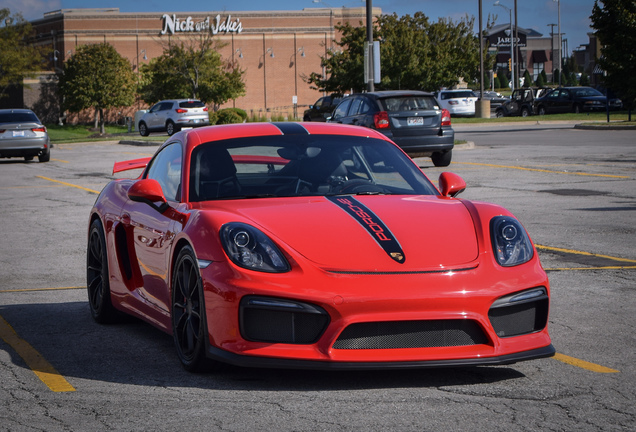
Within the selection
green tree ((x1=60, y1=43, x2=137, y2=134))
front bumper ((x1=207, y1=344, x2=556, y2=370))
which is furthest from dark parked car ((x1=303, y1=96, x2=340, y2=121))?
front bumper ((x1=207, y1=344, x2=556, y2=370))

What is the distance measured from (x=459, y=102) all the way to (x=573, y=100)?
9.50 metres

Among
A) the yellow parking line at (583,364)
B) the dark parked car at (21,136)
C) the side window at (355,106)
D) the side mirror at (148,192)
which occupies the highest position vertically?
the side window at (355,106)

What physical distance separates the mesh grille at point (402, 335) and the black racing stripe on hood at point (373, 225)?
1.11 ft

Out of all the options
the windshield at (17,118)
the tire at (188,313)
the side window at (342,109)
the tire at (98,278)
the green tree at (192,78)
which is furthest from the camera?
the green tree at (192,78)

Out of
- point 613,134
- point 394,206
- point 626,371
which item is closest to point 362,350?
point 394,206

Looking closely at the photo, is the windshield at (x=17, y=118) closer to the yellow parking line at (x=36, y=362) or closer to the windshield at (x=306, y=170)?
the yellow parking line at (x=36, y=362)

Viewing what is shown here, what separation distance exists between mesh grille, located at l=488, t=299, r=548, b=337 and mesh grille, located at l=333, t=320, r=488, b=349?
139mm

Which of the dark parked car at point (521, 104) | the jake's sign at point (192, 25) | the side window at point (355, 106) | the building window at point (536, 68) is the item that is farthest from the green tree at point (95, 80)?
the building window at point (536, 68)

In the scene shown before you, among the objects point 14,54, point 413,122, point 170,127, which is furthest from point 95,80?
point 413,122

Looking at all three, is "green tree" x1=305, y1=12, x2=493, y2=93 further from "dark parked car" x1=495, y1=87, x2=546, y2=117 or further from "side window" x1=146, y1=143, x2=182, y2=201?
"side window" x1=146, y1=143, x2=182, y2=201

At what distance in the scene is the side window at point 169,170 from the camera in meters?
5.92

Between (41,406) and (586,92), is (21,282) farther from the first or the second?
(586,92)

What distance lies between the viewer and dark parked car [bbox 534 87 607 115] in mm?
49844

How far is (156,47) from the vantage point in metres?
85.6
